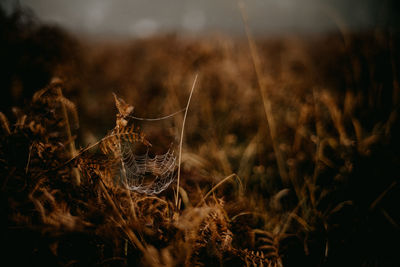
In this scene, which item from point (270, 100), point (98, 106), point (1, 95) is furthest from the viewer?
point (98, 106)

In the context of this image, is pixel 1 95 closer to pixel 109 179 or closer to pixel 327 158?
pixel 109 179

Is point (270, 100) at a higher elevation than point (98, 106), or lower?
lower

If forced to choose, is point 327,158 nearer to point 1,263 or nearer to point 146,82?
point 1,263

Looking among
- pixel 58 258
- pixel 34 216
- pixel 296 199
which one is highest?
pixel 34 216

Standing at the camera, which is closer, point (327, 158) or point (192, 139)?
point (327, 158)

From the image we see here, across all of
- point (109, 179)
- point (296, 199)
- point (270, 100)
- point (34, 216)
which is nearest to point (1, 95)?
point (34, 216)

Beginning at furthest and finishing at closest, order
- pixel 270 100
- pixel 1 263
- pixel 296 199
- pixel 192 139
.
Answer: pixel 270 100, pixel 192 139, pixel 296 199, pixel 1 263
